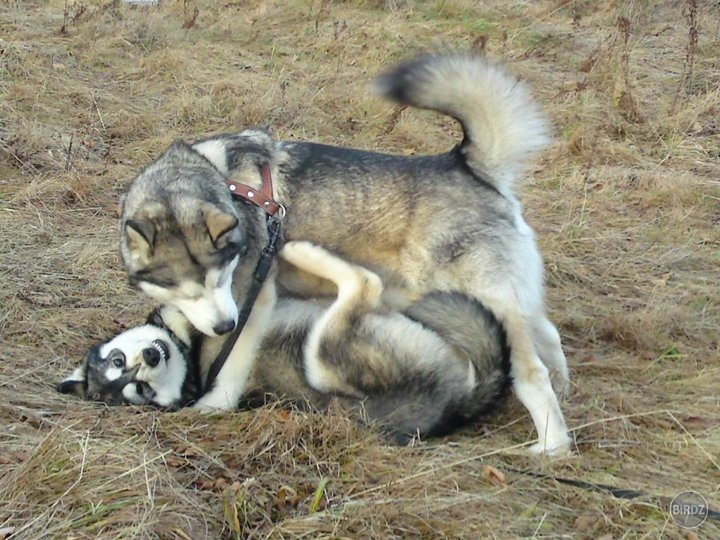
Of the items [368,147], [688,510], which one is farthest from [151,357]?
[368,147]

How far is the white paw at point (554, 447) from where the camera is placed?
3.09 metres

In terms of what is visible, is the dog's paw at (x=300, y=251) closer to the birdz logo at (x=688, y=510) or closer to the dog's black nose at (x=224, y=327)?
the dog's black nose at (x=224, y=327)

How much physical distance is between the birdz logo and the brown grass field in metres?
0.04

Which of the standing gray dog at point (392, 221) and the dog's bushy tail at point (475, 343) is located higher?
the standing gray dog at point (392, 221)

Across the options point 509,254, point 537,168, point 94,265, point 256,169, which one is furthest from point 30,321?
point 537,168

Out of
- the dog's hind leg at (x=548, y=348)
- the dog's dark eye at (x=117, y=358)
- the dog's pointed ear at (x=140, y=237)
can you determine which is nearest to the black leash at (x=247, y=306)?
the dog's dark eye at (x=117, y=358)

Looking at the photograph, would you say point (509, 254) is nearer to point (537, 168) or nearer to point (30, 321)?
point (30, 321)

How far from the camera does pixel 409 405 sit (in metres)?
3.23

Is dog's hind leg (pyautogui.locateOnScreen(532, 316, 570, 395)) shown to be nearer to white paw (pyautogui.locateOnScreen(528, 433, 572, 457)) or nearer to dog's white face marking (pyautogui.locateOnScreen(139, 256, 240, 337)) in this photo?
white paw (pyautogui.locateOnScreen(528, 433, 572, 457))

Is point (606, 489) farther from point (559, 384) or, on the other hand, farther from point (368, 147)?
point (368, 147)

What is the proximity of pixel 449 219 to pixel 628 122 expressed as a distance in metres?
4.17

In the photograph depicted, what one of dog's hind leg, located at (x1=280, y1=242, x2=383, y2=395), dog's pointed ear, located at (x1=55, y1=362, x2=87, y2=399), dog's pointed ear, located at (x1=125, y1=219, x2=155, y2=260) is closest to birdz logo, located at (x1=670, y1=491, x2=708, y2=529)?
dog's hind leg, located at (x1=280, y1=242, x2=383, y2=395)

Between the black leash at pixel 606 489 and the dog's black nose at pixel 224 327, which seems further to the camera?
the dog's black nose at pixel 224 327

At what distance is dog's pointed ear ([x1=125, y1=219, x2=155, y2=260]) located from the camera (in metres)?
3.18
